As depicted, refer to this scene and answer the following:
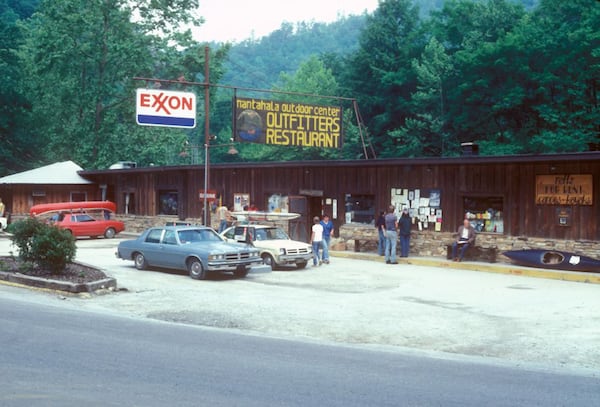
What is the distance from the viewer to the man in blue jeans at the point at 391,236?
24594 millimetres

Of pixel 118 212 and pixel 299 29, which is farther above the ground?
pixel 299 29

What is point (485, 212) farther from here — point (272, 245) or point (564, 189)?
point (272, 245)

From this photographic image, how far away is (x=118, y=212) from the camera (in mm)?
42312

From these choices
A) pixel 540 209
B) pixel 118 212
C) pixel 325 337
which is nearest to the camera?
pixel 325 337

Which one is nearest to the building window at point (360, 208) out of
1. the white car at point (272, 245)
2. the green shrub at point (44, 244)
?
the white car at point (272, 245)

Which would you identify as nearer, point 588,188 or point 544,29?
point 588,188

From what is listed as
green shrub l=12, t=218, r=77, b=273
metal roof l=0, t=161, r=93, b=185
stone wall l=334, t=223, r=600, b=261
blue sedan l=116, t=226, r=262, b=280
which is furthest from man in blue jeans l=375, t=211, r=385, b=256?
metal roof l=0, t=161, r=93, b=185

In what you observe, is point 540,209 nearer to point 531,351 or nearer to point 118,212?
point 531,351

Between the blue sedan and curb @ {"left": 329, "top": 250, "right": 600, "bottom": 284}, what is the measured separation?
7.15 m

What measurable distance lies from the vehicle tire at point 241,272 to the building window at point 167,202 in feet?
59.1

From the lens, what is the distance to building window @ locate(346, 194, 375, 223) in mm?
28484

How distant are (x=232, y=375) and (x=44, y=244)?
1043cm

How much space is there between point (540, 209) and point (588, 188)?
1848 millimetres

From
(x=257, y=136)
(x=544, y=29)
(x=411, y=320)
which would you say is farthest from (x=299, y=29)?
(x=411, y=320)
